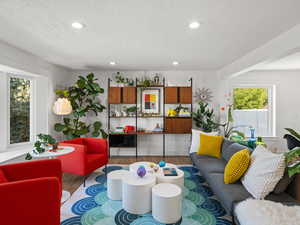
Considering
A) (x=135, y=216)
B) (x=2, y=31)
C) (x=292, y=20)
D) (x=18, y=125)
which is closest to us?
(x=292, y=20)

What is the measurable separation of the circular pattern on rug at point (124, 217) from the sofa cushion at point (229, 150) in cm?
171

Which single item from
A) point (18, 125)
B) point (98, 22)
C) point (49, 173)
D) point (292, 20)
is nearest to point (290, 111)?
point (292, 20)

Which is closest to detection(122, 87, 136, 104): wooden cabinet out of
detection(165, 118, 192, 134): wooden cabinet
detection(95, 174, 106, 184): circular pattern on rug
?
detection(165, 118, 192, 134): wooden cabinet

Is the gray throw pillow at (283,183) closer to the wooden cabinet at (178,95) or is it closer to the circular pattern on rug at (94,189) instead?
the circular pattern on rug at (94,189)

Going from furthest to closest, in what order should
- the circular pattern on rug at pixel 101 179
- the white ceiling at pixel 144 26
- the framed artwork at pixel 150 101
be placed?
the framed artwork at pixel 150 101 < the circular pattern on rug at pixel 101 179 < the white ceiling at pixel 144 26

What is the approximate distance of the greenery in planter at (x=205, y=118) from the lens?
425cm

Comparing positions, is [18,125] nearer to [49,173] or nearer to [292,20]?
[49,173]

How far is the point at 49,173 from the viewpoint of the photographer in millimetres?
2080

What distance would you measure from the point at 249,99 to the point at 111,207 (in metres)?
4.34

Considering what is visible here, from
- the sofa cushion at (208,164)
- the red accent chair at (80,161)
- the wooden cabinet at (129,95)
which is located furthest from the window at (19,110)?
the sofa cushion at (208,164)

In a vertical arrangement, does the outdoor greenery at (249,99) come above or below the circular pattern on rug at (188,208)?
above

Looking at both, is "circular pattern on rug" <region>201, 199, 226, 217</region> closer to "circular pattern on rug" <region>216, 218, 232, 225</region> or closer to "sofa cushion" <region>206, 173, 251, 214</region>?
"circular pattern on rug" <region>216, 218, 232, 225</region>

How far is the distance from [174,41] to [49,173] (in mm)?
2432

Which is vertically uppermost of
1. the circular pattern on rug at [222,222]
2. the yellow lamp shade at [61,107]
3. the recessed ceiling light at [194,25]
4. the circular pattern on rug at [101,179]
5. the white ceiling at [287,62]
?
the white ceiling at [287,62]
